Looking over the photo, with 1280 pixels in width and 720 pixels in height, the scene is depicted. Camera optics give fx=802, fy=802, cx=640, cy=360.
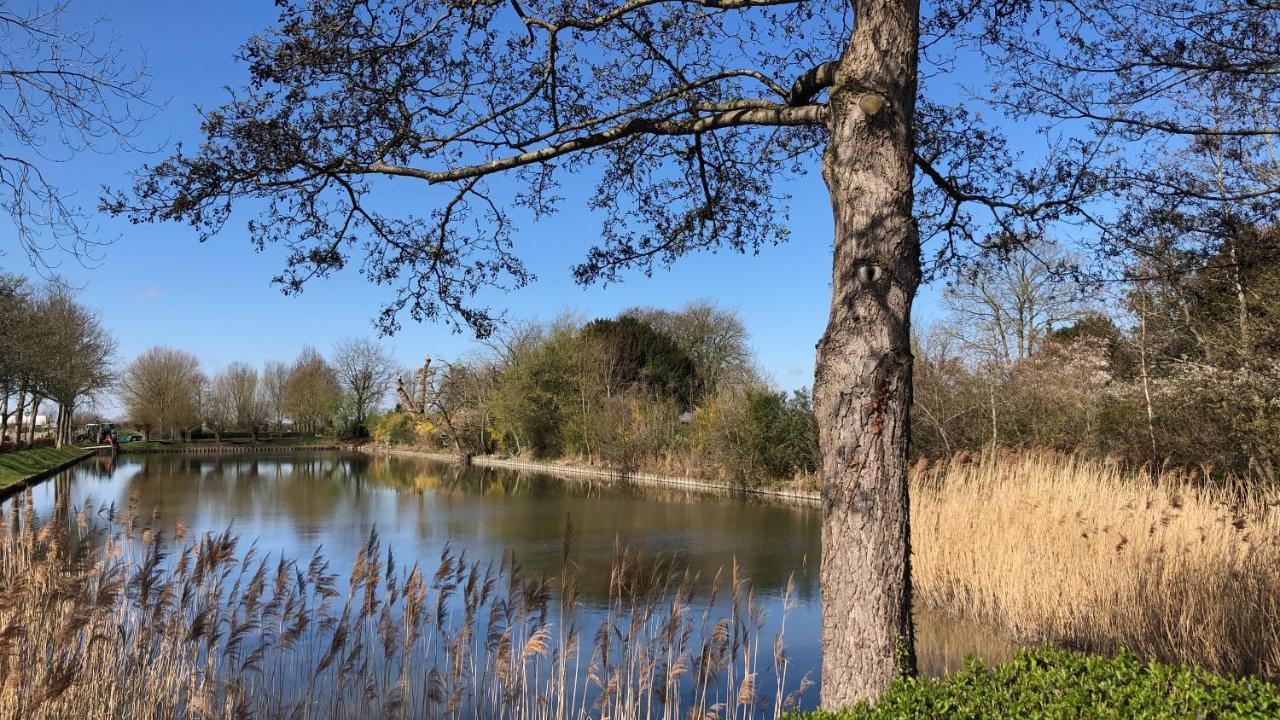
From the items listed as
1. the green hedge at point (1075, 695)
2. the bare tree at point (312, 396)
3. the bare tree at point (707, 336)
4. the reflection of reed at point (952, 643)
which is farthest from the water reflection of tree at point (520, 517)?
the bare tree at point (312, 396)

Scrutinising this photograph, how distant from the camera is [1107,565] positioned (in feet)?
18.1

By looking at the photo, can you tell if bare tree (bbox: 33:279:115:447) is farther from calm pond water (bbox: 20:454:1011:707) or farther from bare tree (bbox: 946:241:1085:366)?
bare tree (bbox: 946:241:1085:366)

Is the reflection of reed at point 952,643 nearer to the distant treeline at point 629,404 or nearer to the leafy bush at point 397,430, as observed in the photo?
the distant treeline at point 629,404

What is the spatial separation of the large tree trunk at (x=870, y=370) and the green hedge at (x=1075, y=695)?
27 centimetres

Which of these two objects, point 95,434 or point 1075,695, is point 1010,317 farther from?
point 95,434

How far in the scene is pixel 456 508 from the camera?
15320 millimetres

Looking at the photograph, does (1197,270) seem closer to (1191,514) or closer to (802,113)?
(1191,514)

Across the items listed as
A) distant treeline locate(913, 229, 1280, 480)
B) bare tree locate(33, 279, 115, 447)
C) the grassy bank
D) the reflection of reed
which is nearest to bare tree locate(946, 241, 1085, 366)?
distant treeline locate(913, 229, 1280, 480)

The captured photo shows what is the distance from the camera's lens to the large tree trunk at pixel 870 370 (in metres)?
2.71

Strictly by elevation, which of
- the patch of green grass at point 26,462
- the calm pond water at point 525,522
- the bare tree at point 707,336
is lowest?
the calm pond water at point 525,522

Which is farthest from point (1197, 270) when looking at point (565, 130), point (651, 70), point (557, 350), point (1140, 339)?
point (557, 350)

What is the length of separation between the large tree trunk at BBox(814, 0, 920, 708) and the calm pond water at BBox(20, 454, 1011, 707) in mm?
1119

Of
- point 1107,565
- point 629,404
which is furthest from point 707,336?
point 1107,565

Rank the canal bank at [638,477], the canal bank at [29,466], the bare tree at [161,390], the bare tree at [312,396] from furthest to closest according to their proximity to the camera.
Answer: the bare tree at [312,396], the bare tree at [161,390], the canal bank at [638,477], the canal bank at [29,466]
